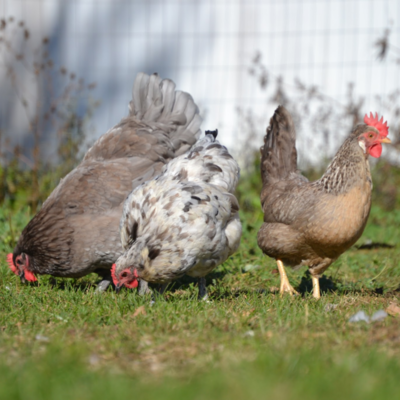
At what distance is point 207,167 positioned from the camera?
4844 millimetres

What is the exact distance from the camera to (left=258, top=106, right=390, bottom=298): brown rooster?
4594 mm

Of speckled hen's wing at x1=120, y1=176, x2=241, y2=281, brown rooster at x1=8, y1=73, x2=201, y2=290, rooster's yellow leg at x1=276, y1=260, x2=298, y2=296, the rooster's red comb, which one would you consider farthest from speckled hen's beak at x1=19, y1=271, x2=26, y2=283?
the rooster's red comb

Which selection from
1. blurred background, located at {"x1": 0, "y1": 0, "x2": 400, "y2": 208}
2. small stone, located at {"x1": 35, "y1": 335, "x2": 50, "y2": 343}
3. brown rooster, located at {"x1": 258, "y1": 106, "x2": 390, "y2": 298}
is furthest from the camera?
blurred background, located at {"x1": 0, "y1": 0, "x2": 400, "y2": 208}

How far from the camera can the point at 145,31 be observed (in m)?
9.92

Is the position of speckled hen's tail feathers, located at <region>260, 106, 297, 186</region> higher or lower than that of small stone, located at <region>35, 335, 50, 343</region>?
higher

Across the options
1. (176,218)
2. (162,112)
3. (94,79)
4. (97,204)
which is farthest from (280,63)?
(176,218)

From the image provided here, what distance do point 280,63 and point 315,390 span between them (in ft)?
26.5

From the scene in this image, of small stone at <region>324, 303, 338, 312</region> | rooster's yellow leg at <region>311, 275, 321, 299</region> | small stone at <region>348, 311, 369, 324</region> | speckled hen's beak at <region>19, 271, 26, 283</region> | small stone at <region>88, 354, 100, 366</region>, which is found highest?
small stone at <region>88, 354, 100, 366</region>

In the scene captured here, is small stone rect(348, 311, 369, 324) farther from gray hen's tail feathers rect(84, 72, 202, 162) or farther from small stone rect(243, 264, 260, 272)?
gray hen's tail feathers rect(84, 72, 202, 162)

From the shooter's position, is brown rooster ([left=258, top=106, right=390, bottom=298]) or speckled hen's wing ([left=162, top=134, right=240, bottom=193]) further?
speckled hen's wing ([left=162, top=134, right=240, bottom=193])

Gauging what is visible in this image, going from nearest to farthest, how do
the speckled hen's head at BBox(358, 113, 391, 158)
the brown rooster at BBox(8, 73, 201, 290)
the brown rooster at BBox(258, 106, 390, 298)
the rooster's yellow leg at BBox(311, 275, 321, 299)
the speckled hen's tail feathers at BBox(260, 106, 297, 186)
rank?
the brown rooster at BBox(258, 106, 390, 298) < the speckled hen's head at BBox(358, 113, 391, 158) < the rooster's yellow leg at BBox(311, 275, 321, 299) < the brown rooster at BBox(8, 73, 201, 290) < the speckled hen's tail feathers at BBox(260, 106, 297, 186)

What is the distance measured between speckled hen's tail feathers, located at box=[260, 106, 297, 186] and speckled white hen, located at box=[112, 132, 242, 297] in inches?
33.4

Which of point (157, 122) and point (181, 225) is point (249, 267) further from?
point (181, 225)

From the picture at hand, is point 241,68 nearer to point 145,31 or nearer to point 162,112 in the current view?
point 145,31
